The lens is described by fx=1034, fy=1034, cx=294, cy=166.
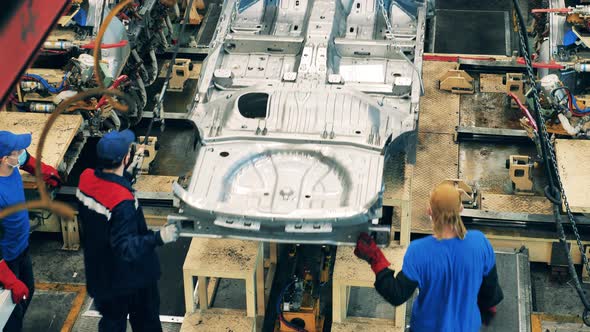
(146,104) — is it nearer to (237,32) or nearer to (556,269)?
(237,32)

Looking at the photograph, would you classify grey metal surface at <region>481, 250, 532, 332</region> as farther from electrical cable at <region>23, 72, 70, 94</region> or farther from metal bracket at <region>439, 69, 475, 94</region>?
electrical cable at <region>23, 72, 70, 94</region>

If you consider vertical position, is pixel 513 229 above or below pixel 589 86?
below

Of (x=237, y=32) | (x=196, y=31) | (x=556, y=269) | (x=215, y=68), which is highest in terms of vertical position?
(x=196, y=31)

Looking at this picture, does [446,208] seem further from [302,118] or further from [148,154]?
[148,154]

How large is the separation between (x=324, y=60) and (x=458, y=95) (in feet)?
6.44

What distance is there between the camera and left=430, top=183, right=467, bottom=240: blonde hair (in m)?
4.86

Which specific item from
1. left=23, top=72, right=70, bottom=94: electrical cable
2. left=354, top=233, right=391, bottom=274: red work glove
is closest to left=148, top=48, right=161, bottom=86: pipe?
left=23, top=72, right=70, bottom=94: electrical cable

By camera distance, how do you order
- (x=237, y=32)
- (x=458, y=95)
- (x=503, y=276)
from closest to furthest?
(x=503, y=276) < (x=237, y=32) < (x=458, y=95)

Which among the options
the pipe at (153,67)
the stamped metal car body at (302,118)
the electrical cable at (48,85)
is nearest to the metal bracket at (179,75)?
the pipe at (153,67)

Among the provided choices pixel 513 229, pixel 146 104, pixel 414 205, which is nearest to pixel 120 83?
pixel 146 104

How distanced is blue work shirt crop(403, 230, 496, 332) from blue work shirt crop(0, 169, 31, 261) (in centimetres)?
283

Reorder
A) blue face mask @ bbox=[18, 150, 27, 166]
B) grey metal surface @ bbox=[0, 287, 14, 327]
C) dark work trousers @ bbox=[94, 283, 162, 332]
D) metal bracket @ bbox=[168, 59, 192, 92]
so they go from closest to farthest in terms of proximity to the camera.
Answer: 1. dark work trousers @ bbox=[94, 283, 162, 332]
2. grey metal surface @ bbox=[0, 287, 14, 327]
3. blue face mask @ bbox=[18, 150, 27, 166]
4. metal bracket @ bbox=[168, 59, 192, 92]

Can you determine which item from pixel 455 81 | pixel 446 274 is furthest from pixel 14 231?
pixel 455 81

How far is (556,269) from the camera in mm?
7875
